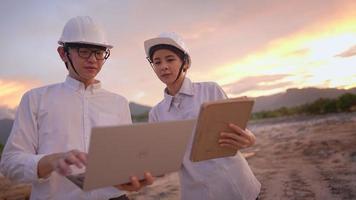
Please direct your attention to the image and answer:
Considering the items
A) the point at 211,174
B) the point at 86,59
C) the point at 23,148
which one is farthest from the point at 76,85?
the point at 211,174

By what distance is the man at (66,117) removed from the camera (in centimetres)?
290

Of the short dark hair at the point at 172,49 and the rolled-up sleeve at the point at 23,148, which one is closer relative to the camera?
the rolled-up sleeve at the point at 23,148

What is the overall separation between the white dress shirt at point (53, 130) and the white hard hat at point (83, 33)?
1.09ft

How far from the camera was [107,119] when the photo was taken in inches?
131

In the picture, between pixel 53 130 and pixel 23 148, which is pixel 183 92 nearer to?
pixel 53 130

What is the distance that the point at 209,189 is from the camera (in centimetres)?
334

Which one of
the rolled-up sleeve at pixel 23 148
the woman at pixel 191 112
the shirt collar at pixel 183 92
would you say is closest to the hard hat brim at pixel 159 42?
the woman at pixel 191 112

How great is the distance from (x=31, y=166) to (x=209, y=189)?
4.49 feet

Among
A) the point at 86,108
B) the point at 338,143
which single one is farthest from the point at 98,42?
the point at 338,143

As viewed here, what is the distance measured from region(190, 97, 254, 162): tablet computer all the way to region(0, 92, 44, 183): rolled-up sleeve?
3.45ft

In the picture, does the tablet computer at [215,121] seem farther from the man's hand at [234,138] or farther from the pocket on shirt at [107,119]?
the pocket on shirt at [107,119]

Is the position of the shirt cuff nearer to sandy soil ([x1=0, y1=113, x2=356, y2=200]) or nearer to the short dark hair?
the short dark hair

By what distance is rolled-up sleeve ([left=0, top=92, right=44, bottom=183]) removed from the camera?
2766 millimetres

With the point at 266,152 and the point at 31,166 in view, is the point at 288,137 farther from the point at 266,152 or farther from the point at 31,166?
the point at 31,166
